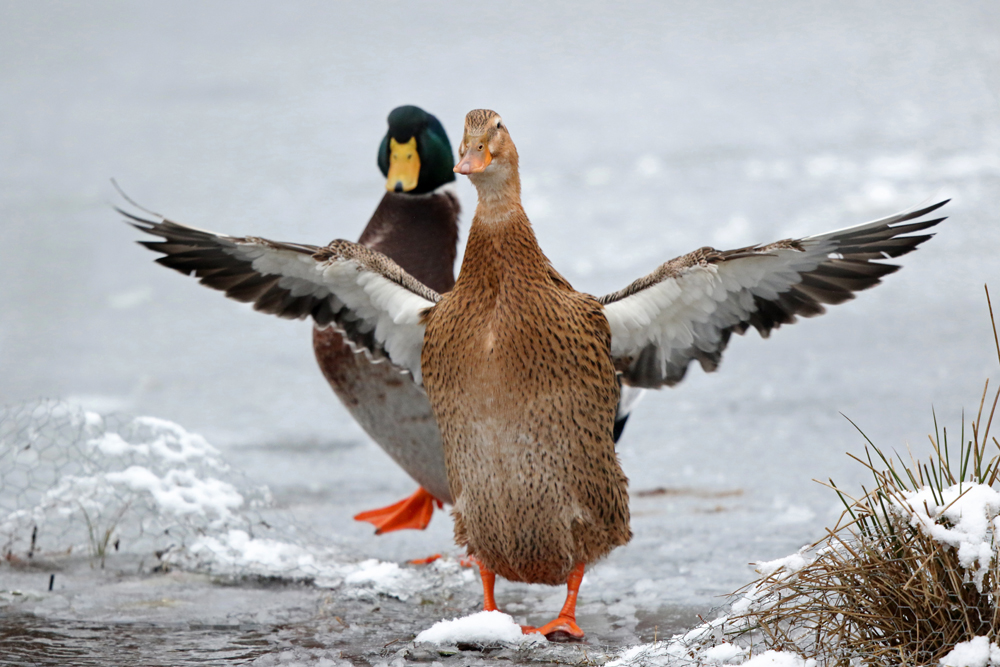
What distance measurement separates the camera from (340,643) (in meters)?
3.15

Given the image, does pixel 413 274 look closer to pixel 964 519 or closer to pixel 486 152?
pixel 486 152

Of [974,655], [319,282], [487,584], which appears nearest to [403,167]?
[319,282]

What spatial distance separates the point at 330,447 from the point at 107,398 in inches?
67.3

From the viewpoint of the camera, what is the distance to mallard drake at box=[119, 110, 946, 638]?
3.17m

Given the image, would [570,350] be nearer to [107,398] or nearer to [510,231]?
[510,231]

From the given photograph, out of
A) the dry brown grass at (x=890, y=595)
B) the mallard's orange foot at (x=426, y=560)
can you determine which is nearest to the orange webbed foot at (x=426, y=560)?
the mallard's orange foot at (x=426, y=560)

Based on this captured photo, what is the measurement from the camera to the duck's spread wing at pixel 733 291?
3254 millimetres

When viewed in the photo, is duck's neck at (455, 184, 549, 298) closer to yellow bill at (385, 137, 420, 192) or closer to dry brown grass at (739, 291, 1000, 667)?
dry brown grass at (739, 291, 1000, 667)

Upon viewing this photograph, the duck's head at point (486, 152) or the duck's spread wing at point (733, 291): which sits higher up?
the duck's head at point (486, 152)

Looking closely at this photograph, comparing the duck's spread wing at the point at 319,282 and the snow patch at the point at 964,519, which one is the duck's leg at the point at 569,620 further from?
the snow patch at the point at 964,519

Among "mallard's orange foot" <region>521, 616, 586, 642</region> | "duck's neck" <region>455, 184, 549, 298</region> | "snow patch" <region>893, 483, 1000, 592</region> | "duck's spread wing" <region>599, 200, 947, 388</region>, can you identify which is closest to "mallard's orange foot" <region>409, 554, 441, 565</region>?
"mallard's orange foot" <region>521, 616, 586, 642</region>

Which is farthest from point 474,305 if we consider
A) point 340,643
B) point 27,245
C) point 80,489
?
point 27,245

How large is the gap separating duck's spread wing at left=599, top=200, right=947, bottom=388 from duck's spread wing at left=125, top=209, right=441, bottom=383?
72 cm

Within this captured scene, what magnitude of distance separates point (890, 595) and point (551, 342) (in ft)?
4.07
